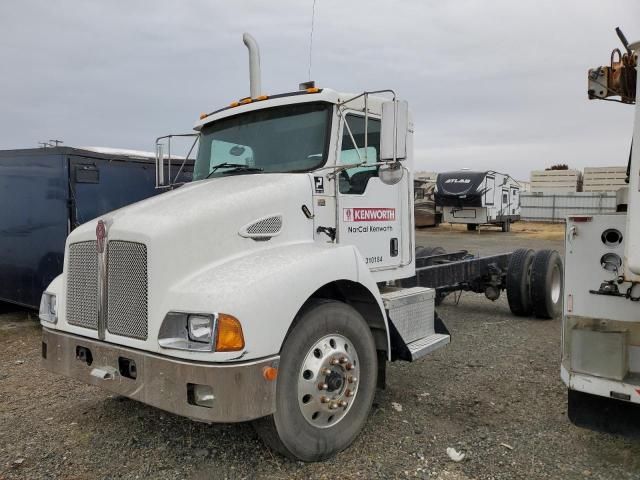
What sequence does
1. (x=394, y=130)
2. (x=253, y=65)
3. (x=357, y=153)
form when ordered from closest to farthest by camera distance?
(x=394, y=130) → (x=357, y=153) → (x=253, y=65)

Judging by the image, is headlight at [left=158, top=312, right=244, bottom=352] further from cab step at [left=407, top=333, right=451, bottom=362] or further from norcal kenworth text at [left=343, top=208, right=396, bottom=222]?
cab step at [left=407, top=333, right=451, bottom=362]

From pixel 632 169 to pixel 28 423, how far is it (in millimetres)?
4536

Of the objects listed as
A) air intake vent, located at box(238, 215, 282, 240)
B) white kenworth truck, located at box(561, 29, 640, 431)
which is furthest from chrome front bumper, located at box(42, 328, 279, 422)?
white kenworth truck, located at box(561, 29, 640, 431)

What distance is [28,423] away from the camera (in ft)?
13.4

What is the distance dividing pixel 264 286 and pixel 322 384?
2.66ft

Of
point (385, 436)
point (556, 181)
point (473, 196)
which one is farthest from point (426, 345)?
point (556, 181)

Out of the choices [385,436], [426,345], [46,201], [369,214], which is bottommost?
[385,436]

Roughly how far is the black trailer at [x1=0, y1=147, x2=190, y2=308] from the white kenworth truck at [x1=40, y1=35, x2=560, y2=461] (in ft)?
11.6

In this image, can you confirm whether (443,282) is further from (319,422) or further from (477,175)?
(477,175)

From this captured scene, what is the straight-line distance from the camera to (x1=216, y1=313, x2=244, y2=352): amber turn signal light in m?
2.77

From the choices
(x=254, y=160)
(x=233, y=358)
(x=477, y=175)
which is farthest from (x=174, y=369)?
(x=477, y=175)

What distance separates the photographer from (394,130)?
369 cm

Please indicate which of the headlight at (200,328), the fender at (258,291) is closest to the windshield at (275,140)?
the fender at (258,291)

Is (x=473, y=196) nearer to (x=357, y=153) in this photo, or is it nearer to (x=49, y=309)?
(x=357, y=153)
